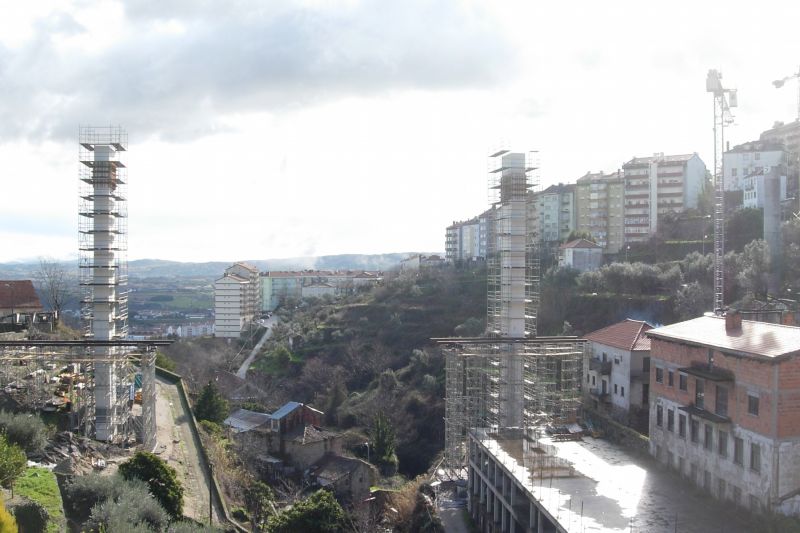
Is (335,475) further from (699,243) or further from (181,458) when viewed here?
(699,243)

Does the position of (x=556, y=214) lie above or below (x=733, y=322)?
above

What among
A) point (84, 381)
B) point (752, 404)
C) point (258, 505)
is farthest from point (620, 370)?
point (84, 381)

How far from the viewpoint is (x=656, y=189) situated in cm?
5053

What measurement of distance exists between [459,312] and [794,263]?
20862 mm

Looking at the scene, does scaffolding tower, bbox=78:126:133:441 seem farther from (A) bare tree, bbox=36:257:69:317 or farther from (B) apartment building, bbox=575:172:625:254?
(B) apartment building, bbox=575:172:625:254

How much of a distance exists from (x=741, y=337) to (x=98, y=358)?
1834cm

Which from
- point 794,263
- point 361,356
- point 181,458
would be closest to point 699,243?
point 794,263

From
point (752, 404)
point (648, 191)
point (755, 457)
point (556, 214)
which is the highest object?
point (648, 191)

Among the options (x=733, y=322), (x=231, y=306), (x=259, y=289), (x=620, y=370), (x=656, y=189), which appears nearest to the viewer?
(x=733, y=322)

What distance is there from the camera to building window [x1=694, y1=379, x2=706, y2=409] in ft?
53.6

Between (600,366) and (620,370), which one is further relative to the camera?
(600,366)

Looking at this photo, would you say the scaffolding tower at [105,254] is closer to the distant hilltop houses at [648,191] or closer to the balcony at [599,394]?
the balcony at [599,394]

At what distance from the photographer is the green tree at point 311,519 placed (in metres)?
16.6

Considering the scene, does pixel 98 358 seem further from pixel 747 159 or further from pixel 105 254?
pixel 747 159
